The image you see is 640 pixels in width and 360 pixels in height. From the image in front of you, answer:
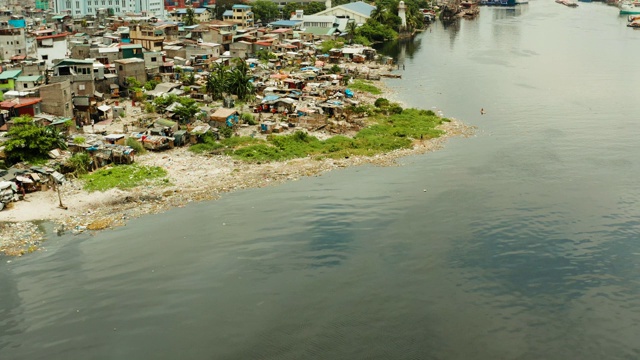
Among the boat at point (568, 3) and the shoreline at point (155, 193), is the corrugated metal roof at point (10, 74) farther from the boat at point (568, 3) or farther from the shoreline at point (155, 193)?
the boat at point (568, 3)

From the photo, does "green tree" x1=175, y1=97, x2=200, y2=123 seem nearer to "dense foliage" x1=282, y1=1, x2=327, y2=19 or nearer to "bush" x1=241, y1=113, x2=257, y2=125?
"bush" x1=241, y1=113, x2=257, y2=125

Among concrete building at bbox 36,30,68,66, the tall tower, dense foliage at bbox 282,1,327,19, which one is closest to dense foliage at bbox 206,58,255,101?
concrete building at bbox 36,30,68,66

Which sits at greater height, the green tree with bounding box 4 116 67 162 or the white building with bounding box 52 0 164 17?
the white building with bounding box 52 0 164 17

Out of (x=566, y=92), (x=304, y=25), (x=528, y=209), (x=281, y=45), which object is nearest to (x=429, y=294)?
(x=528, y=209)

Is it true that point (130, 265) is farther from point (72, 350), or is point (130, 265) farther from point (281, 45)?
point (281, 45)

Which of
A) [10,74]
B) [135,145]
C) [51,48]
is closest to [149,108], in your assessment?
[135,145]

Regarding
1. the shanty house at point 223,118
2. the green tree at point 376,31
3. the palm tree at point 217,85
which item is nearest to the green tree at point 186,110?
the shanty house at point 223,118
